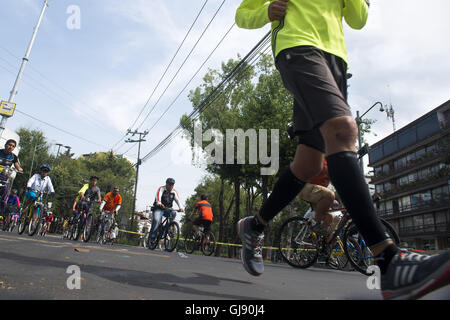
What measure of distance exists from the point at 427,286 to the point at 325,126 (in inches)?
31.7

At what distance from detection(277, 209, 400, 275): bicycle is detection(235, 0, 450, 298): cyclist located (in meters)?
2.09

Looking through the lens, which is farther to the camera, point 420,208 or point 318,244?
point 420,208

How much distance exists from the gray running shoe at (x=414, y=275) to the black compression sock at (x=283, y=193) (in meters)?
0.90

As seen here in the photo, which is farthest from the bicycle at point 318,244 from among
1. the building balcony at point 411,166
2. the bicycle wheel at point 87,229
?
the building balcony at point 411,166

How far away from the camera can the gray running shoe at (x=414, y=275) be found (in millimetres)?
1124

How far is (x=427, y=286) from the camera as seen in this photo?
1139mm

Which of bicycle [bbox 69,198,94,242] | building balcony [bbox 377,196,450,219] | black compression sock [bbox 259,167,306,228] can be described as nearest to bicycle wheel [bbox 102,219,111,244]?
bicycle [bbox 69,198,94,242]

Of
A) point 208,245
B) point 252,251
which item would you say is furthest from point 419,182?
point 252,251

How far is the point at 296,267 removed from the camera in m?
4.84

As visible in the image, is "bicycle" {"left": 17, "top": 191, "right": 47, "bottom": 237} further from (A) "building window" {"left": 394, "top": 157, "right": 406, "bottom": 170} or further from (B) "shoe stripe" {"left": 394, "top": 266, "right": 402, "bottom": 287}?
(A) "building window" {"left": 394, "top": 157, "right": 406, "bottom": 170}

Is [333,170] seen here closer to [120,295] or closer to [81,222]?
[120,295]

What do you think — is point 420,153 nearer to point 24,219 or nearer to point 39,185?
point 39,185

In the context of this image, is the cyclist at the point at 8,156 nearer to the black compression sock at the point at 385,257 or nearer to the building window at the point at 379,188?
the black compression sock at the point at 385,257

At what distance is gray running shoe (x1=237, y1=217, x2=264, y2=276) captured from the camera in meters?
2.24
